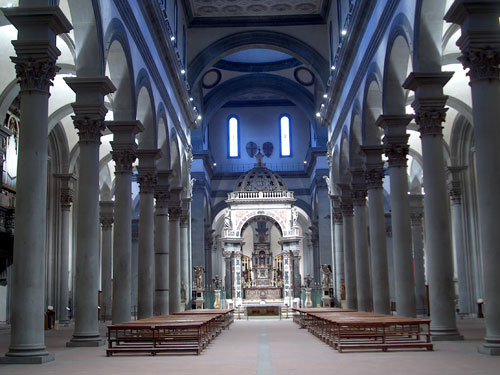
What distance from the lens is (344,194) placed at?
104 feet

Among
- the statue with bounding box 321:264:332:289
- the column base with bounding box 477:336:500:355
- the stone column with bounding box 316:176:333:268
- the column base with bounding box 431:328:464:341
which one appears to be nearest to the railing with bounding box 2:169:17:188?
the column base with bounding box 431:328:464:341

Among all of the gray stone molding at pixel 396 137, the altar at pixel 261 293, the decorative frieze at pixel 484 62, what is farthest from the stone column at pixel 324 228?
the decorative frieze at pixel 484 62

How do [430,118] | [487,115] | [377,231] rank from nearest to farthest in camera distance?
1. [487,115]
2. [430,118]
3. [377,231]

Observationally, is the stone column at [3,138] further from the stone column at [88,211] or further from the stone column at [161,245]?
the stone column at [88,211]

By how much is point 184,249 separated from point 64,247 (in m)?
6.80

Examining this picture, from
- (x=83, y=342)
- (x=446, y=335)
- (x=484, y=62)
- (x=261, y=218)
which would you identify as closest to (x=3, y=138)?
(x=83, y=342)

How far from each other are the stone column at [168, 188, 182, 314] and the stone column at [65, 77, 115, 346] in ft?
47.3

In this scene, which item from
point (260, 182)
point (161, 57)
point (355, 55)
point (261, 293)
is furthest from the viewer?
point (260, 182)

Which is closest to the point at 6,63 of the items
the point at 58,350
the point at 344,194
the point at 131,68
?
the point at 131,68

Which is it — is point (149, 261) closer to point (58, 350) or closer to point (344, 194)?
point (58, 350)

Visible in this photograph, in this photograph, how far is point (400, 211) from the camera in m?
19.8

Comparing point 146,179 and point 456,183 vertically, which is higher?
point 456,183

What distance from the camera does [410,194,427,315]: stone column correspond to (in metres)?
35.9

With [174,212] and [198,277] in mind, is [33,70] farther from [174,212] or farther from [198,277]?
[198,277]
